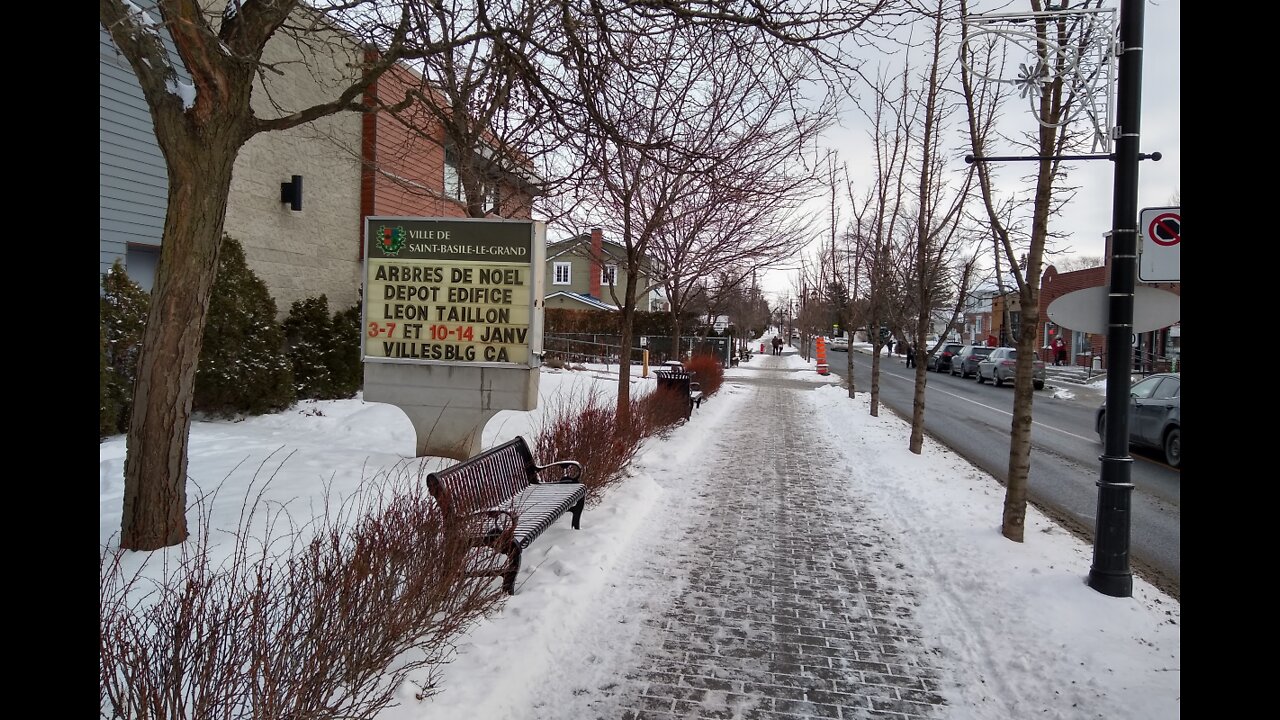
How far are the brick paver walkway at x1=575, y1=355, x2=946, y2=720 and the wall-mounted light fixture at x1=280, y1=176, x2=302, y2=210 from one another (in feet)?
28.5

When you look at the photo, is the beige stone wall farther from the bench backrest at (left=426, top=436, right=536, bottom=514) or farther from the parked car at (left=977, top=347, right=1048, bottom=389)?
the parked car at (left=977, top=347, right=1048, bottom=389)

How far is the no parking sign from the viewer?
4.71 m

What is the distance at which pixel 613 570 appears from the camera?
5328 mm

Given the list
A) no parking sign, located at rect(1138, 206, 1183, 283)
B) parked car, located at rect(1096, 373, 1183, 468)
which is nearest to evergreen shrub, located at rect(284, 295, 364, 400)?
no parking sign, located at rect(1138, 206, 1183, 283)

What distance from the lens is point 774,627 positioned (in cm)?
444

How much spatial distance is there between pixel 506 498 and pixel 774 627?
239 cm

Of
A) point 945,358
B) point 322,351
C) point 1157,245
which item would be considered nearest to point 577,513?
point 1157,245

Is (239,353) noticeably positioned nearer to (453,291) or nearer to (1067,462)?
(453,291)

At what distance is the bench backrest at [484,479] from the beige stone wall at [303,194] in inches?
284

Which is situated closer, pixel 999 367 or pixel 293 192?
pixel 293 192
